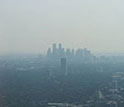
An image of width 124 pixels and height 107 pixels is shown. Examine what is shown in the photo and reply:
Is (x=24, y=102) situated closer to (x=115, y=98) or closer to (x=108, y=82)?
(x=115, y=98)

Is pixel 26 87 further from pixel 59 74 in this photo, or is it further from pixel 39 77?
pixel 59 74

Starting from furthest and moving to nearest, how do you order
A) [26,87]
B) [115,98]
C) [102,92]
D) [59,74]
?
[59,74], [26,87], [102,92], [115,98]

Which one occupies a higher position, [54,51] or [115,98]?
[54,51]

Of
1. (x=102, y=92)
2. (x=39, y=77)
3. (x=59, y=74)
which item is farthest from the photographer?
(x=59, y=74)

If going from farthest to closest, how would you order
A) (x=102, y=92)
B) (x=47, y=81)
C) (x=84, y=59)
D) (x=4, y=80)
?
(x=84, y=59)
(x=47, y=81)
(x=4, y=80)
(x=102, y=92)

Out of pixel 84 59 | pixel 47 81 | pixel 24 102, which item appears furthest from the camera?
pixel 84 59

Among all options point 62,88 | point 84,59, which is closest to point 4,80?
point 62,88

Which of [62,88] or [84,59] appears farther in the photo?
[84,59]

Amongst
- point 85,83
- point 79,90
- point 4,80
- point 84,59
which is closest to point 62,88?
point 79,90

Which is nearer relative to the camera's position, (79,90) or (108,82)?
(79,90)
